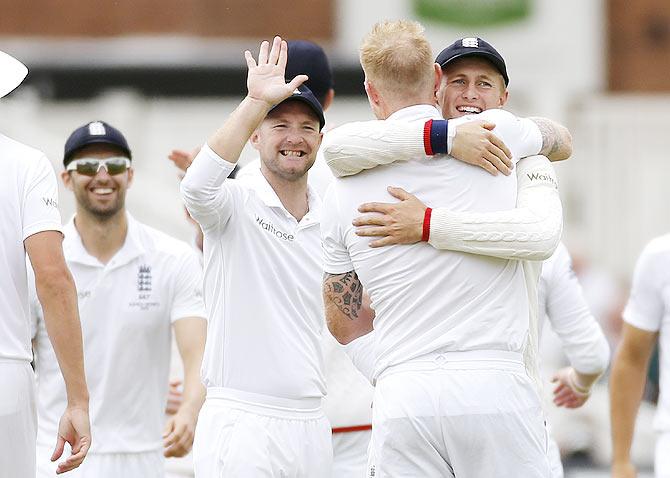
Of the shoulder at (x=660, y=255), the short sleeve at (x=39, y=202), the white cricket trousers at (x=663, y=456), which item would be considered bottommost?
the white cricket trousers at (x=663, y=456)

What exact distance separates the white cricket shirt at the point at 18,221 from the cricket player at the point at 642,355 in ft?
9.19

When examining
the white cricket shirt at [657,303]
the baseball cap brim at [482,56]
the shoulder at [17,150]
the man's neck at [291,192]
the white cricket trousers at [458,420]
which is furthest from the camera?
the white cricket shirt at [657,303]

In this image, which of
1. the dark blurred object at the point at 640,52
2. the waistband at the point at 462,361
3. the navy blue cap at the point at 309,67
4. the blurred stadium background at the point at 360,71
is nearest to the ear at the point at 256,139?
the navy blue cap at the point at 309,67

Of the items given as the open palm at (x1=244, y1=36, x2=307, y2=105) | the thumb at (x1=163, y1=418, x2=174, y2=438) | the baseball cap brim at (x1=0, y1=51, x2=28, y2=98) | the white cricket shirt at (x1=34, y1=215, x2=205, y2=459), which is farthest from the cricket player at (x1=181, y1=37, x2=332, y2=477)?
the white cricket shirt at (x1=34, y1=215, x2=205, y2=459)

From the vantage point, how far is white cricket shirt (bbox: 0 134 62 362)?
5.87 m

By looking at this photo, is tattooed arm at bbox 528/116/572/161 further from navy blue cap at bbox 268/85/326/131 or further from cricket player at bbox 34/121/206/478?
cricket player at bbox 34/121/206/478

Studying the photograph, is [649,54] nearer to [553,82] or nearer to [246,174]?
[553,82]

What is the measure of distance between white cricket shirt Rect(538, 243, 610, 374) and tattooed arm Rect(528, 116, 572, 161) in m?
1.35

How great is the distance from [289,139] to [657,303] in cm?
199

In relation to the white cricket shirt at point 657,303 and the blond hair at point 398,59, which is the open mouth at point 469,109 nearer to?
the blond hair at point 398,59

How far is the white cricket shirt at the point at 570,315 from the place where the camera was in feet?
23.5

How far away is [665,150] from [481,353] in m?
17.3

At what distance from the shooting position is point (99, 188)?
7641 millimetres

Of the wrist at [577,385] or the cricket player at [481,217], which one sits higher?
the cricket player at [481,217]
